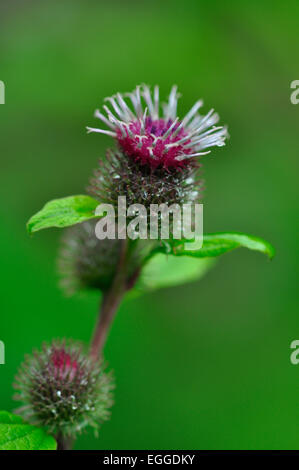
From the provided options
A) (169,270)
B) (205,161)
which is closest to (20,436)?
(169,270)

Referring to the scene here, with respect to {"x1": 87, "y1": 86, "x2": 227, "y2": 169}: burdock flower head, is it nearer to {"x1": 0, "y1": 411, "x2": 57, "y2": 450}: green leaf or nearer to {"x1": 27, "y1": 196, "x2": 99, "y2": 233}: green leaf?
{"x1": 27, "y1": 196, "x2": 99, "y2": 233}: green leaf

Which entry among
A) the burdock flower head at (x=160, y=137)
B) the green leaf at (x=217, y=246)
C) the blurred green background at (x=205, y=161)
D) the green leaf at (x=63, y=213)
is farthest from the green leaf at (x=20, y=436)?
the blurred green background at (x=205, y=161)

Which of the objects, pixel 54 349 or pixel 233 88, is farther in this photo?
pixel 233 88

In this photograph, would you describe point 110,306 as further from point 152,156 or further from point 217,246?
point 152,156

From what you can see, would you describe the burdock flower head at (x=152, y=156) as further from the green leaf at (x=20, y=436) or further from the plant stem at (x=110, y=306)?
the green leaf at (x=20, y=436)

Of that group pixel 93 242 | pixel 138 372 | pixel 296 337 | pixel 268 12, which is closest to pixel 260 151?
pixel 268 12

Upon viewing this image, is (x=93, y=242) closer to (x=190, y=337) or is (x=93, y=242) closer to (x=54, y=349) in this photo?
(x=54, y=349)
